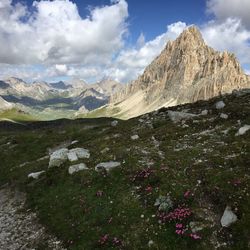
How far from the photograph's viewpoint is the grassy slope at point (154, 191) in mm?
18938

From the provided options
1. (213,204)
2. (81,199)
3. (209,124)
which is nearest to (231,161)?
(213,204)

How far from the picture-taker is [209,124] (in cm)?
3806

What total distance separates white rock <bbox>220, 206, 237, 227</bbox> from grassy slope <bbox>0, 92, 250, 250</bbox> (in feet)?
0.99

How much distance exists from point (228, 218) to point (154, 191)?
19.9 feet

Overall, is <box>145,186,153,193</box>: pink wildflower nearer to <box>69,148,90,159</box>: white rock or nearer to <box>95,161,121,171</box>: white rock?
<box>95,161,121,171</box>: white rock

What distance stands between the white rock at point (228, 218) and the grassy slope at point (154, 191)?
0.30 metres

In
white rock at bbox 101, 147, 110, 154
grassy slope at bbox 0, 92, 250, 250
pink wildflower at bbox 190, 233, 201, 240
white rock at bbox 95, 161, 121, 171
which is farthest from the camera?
white rock at bbox 101, 147, 110, 154

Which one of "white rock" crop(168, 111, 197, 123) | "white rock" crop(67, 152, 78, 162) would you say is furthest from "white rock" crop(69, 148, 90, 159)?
"white rock" crop(168, 111, 197, 123)

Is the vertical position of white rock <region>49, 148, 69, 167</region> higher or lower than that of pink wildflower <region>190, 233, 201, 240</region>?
higher

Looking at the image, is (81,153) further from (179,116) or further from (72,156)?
(179,116)

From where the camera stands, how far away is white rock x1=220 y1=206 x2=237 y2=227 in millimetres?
Result: 18094

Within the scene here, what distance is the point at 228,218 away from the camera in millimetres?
18250

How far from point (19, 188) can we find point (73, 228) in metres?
16.1

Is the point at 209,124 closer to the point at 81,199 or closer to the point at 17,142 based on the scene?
the point at 81,199
